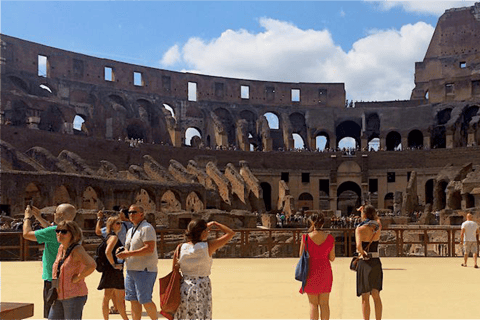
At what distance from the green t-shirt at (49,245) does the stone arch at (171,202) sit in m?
27.4

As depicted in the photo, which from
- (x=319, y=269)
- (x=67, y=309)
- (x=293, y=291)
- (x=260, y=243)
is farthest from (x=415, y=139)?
(x=67, y=309)

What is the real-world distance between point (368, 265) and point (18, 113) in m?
36.5

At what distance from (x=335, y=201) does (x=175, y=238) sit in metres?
26.2

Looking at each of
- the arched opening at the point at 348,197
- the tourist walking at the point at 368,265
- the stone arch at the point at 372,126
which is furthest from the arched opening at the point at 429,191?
the tourist walking at the point at 368,265

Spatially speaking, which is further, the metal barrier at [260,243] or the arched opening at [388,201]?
the arched opening at [388,201]

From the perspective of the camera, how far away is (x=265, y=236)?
2547cm

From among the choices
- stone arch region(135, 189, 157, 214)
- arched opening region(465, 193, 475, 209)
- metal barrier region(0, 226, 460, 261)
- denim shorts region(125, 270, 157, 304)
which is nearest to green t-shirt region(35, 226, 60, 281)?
denim shorts region(125, 270, 157, 304)

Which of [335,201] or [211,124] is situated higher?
[211,124]

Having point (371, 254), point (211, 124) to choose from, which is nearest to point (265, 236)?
point (371, 254)

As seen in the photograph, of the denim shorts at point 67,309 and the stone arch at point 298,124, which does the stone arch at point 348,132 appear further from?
the denim shorts at point 67,309

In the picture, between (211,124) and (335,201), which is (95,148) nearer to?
(211,124)

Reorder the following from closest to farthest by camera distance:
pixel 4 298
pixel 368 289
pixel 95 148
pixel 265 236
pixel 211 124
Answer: pixel 368 289
pixel 4 298
pixel 265 236
pixel 95 148
pixel 211 124

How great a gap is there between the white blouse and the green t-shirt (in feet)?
4.64

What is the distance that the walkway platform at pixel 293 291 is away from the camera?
24.9 feet
